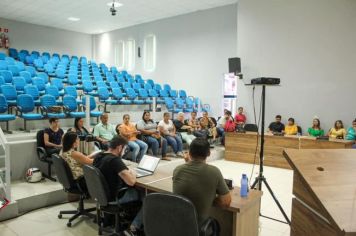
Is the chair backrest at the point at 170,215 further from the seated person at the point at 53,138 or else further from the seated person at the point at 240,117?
the seated person at the point at 240,117

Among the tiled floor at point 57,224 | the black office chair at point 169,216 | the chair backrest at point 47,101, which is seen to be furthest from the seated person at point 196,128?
the black office chair at point 169,216

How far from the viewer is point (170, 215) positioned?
6.27 feet

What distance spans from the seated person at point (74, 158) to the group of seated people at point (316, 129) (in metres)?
5.06

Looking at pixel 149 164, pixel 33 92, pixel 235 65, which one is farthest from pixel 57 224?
pixel 235 65

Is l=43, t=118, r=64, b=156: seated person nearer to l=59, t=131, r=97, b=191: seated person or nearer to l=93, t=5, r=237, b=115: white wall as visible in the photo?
l=59, t=131, r=97, b=191: seated person

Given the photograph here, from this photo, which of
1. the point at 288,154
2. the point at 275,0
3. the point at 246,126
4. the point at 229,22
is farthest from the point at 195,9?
the point at 288,154

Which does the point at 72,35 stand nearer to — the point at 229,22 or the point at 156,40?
the point at 156,40

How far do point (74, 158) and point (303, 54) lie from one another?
258 inches

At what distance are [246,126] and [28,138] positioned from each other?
531cm

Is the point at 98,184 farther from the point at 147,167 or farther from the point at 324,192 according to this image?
the point at 324,192

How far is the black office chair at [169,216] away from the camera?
6.11 feet

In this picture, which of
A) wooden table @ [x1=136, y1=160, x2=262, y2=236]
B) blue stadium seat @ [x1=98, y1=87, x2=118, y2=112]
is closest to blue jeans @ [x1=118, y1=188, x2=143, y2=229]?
wooden table @ [x1=136, y1=160, x2=262, y2=236]

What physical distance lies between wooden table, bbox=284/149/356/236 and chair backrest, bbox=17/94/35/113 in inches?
222

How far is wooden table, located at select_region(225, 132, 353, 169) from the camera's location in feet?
19.8
